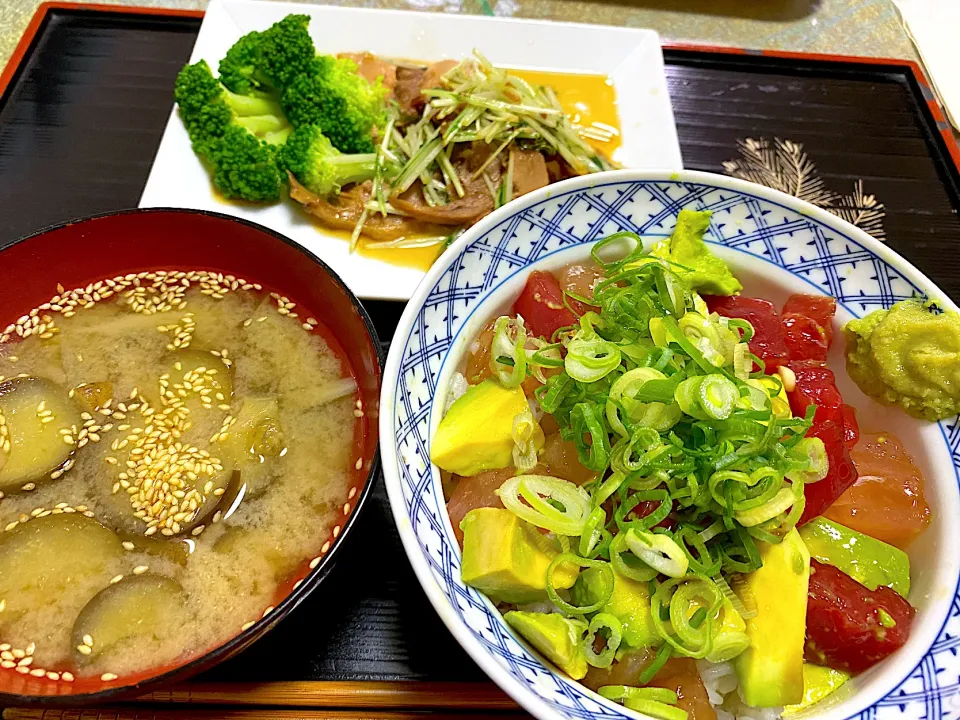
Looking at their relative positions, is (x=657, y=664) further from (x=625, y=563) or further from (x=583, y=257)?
(x=583, y=257)

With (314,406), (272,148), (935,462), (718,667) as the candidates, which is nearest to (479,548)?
(718,667)

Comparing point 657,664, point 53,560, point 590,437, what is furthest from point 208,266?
point 657,664

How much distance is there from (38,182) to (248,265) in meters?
1.30

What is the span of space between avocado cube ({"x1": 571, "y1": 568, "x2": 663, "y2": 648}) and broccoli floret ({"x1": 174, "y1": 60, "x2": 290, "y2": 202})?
1.97 meters

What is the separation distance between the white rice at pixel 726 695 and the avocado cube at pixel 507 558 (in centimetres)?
34

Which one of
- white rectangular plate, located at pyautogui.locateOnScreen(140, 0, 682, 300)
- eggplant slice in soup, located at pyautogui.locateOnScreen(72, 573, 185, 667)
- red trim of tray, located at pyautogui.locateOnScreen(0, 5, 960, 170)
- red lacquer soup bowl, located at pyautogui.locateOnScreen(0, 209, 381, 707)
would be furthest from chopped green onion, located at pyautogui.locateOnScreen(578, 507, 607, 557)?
red trim of tray, located at pyautogui.locateOnScreen(0, 5, 960, 170)

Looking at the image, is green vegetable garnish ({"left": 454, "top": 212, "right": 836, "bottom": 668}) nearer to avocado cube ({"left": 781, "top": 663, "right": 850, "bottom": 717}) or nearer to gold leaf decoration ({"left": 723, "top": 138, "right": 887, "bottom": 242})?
avocado cube ({"left": 781, "top": 663, "right": 850, "bottom": 717})

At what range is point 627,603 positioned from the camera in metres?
1.22

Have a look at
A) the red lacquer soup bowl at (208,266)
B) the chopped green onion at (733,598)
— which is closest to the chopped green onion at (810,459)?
the chopped green onion at (733,598)

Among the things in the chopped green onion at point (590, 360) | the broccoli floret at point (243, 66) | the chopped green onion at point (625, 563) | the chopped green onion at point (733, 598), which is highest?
the broccoli floret at point (243, 66)

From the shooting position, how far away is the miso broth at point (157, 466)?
132 cm

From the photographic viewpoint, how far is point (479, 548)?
1.21m

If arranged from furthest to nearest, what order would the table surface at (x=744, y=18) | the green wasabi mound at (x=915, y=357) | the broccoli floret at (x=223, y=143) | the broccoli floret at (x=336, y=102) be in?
the table surface at (x=744, y=18), the broccoli floret at (x=336, y=102), the broccoli floret at (x=223, y=143), the green wasabi mound at (x=915, y=357)

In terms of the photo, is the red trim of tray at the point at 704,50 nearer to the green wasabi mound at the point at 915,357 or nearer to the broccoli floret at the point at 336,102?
the broccoli floret at the point at 336,102
